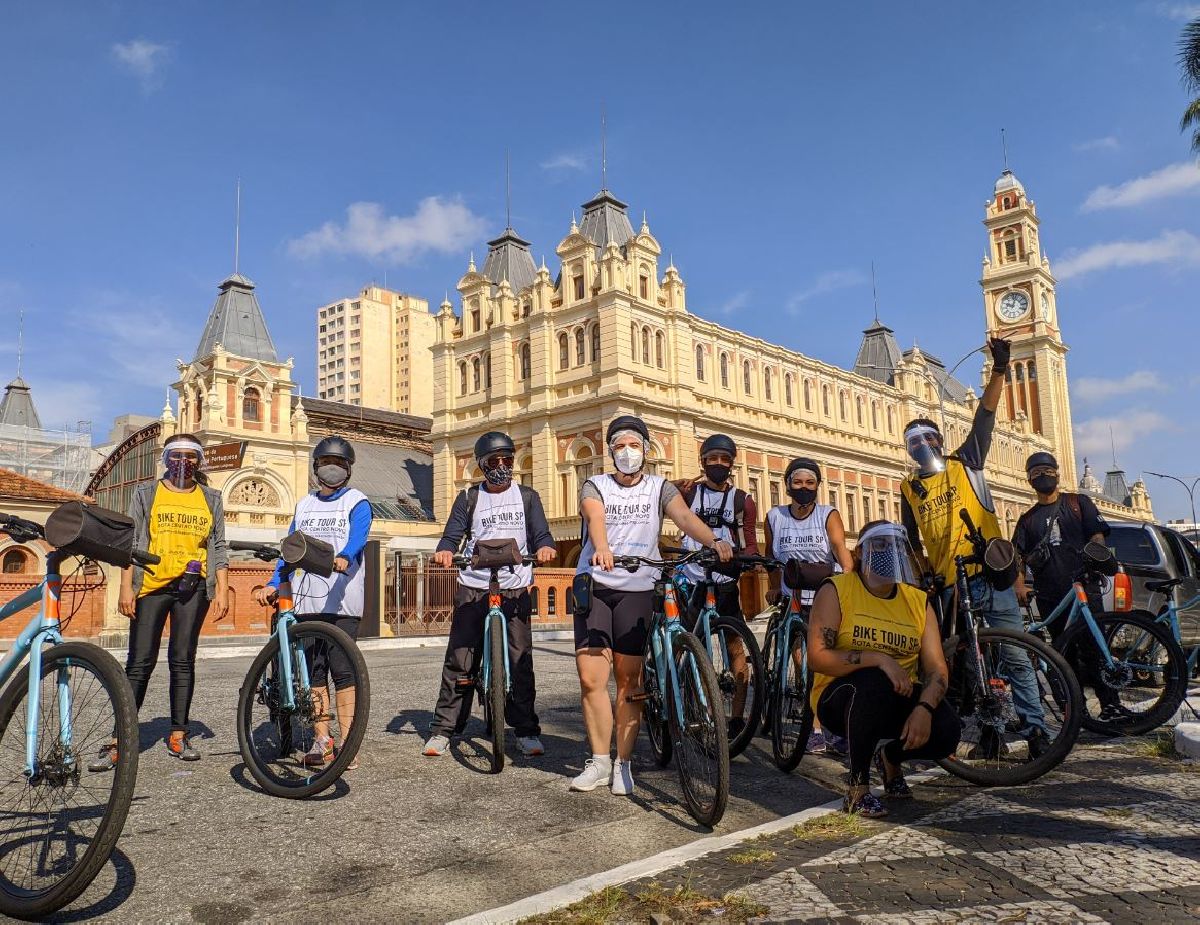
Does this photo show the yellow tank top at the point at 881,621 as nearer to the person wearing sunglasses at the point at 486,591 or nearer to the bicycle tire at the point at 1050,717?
the bicycle tire at the point at 1050,717

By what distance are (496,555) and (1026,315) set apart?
81.5 meters

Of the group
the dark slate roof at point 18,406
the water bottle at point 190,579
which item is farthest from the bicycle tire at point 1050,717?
the dark slate roof at point 18,406

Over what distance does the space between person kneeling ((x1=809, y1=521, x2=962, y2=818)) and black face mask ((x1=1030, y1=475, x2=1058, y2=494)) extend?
2.92 metres

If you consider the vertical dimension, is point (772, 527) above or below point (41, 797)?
above

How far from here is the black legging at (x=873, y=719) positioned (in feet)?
13.5

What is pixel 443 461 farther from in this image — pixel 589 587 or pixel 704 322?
pixel 589 587

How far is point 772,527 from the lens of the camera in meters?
6.58

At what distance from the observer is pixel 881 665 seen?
4.14 metres

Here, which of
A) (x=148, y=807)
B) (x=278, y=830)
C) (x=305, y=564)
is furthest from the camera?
(x=305, y=564)

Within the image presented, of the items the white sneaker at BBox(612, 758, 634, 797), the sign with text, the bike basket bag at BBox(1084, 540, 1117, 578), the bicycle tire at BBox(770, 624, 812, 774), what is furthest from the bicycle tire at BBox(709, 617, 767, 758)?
the sign with text

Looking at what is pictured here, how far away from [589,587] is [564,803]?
106 cm

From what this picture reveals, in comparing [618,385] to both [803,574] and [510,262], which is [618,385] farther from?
[803,574]

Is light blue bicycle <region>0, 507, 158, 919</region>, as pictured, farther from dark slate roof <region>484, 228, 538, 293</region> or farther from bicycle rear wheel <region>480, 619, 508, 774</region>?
dark slate roof <region>484, 228, 538, 293</region>

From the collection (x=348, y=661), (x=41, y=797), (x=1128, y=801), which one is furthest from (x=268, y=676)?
(x=1128, y=801)
